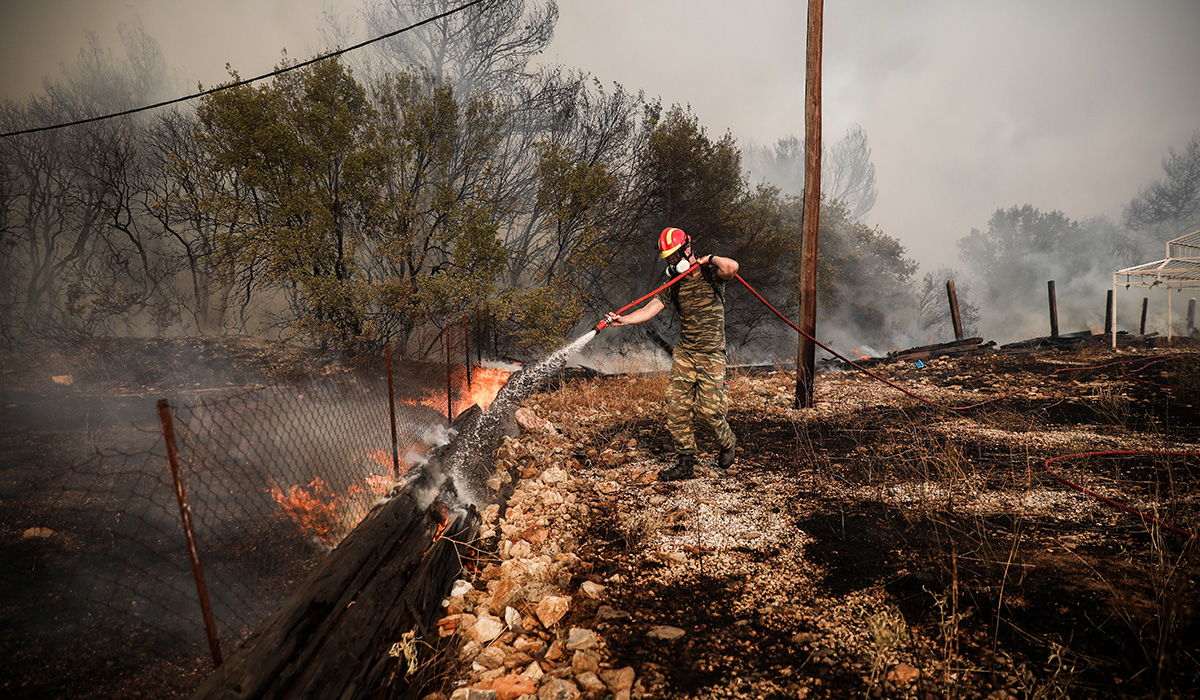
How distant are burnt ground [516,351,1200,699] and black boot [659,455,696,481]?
0.15 meters

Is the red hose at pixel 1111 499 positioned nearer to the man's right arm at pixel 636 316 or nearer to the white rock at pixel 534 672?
the white rock at pixel 534 672

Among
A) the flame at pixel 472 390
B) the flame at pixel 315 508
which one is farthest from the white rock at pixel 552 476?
the flame at pixel 472 390

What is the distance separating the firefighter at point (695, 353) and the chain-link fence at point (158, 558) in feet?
8.02

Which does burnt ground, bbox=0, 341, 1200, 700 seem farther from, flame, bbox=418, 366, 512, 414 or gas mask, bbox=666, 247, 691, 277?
flame, bbox=418, 366, 512, 414

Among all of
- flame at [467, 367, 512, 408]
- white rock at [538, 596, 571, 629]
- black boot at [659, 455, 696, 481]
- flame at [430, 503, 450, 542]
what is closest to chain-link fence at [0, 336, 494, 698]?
flame at [430, 503, 450, 542]

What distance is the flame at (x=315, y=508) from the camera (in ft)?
12.8

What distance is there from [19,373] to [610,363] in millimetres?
14178

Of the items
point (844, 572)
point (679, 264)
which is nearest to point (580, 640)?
point (844, 572)

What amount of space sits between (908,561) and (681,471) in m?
1.92

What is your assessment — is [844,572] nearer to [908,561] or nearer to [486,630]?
[908,561]

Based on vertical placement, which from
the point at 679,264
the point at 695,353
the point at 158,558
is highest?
the point at 679,264

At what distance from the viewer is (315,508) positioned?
423cm

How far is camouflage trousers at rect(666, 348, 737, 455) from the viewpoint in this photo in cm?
426

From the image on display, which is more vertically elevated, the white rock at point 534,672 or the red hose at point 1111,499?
the red hose at point 1111,499
